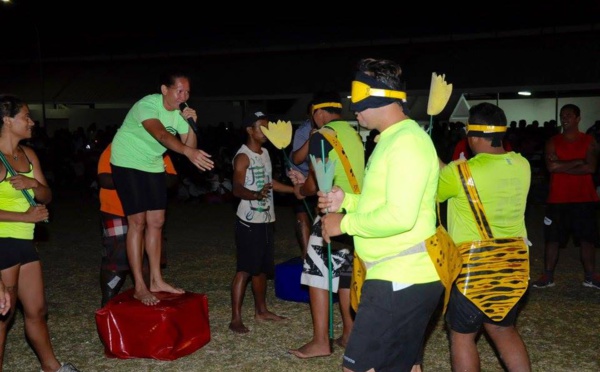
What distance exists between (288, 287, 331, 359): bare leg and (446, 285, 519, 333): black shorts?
1.32 metres

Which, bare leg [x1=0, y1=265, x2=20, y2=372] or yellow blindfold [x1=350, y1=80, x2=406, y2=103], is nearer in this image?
yellow blindfold [x1=350, y1=80, x2=406, y2=103]

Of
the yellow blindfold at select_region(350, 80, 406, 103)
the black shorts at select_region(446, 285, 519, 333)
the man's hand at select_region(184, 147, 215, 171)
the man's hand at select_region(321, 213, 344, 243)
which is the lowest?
the black shorts at select_region(446, 285, 519, 333)

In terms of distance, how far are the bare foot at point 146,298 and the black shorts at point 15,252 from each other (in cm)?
110

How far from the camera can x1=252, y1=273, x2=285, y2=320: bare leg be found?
6.07 metres

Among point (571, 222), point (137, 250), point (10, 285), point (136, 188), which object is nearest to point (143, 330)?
point (137, 250)

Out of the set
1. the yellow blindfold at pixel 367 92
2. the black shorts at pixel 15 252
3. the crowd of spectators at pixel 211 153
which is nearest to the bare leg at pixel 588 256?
the yellow blindfold at pixel 367 92

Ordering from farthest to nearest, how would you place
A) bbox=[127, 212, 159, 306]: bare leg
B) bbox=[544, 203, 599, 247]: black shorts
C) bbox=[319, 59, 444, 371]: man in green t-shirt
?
bbox=[544, 203, 599, 247]: black shorts
bbox=[127, 212, 159, 306]: bare leg
bbox=[319, 59, 444, 371]: man in green t-shirt

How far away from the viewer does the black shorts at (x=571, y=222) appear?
7.07 m

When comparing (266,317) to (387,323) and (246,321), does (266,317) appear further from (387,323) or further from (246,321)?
(387,323)

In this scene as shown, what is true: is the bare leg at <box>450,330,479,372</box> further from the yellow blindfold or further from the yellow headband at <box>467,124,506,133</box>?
the yellow blindfold

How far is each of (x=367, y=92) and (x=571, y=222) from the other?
480cm

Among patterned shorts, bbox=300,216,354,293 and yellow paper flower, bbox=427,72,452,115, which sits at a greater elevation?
yellow paper flower, bbox=427,72,452,115

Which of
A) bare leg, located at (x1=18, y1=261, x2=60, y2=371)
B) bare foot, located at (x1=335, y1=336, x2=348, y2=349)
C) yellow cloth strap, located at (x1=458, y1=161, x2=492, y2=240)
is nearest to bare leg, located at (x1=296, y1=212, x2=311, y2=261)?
bare foot, located at (x1=335, y1=336, x2=348, y2=349)

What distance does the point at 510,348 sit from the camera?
13.5 feet
